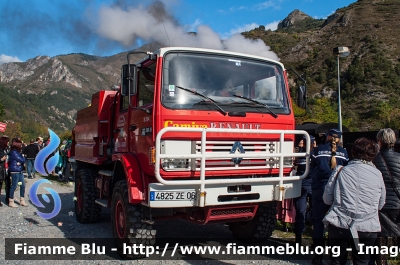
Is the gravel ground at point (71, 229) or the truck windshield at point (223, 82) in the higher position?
the truck windshield at point (223, 82)

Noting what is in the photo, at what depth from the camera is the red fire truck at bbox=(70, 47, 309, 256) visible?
466 cm

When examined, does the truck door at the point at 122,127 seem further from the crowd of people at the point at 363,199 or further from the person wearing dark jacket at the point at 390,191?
the person wearing dark jacket at the point at 390,191

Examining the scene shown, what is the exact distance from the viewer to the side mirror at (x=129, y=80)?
5.01 meters

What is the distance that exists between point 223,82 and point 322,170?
5.69 feet

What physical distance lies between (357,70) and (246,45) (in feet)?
151

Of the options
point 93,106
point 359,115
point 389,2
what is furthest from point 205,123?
point 389,2

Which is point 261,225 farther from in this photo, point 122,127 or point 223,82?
point 122,127

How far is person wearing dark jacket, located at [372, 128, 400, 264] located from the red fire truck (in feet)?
3.67

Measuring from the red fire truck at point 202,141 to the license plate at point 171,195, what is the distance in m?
0.01

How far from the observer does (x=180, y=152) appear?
4727 mm

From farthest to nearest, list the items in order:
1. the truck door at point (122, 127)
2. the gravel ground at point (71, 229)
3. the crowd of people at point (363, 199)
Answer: the gravel ground at point (71, 229), the truck door at point (122, 127), the crowd of people at point (363, 199)

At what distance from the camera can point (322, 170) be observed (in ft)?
16.4

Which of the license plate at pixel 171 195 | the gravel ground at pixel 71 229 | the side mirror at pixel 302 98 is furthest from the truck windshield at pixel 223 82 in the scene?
the gravel ground at pixel 71 229
